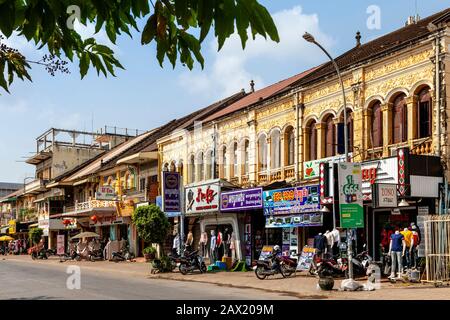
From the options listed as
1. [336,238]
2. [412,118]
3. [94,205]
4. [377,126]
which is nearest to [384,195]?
[412,118]

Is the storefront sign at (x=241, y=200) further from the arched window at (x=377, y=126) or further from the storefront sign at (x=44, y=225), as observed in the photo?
the storefront sign at (x=44, y=225)

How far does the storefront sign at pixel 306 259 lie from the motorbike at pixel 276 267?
0.74 meters

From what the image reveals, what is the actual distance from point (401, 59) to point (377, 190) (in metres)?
5.15

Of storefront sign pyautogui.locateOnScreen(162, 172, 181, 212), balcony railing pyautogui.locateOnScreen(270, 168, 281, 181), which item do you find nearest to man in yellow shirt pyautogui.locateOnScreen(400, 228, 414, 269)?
balcony railing pyautogui.locateOnScreen(270, 168, 281, 181)

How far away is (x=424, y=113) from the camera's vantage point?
866 inches

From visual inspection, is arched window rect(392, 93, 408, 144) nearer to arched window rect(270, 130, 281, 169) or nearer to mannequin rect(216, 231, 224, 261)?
arched window rect(270, 130, 281, 169)

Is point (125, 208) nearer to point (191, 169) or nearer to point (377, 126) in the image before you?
point (191, 169)

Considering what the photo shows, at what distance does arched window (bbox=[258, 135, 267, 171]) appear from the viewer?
31.1 meters

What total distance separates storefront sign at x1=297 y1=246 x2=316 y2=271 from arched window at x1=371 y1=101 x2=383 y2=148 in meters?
5.19

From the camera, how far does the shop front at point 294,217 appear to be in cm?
2588

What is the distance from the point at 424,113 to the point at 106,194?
27750 millimetres

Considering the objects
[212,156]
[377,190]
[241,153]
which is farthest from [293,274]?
[212,156]

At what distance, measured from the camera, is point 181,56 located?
3.48 m
